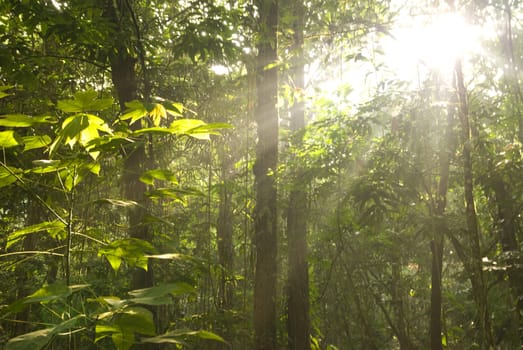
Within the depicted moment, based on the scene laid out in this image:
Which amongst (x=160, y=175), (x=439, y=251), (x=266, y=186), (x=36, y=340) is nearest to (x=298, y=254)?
(x=266, y=186)

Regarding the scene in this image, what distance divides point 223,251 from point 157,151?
199 cm

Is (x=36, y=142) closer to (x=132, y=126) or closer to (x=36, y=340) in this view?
(x=36, y=340)

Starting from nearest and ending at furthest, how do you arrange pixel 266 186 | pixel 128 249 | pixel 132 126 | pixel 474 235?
pixel 128 249 < pixel 474 235 < pixel 132 126 < pixel 266 186

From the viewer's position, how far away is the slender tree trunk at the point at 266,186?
3.75 m

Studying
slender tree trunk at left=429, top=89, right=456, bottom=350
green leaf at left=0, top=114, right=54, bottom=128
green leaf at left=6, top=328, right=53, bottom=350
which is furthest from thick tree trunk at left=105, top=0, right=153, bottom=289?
slender tree trunk at left=429, top=89, right=456, bottom=350

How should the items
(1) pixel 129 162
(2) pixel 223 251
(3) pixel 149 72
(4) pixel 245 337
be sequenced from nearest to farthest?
(1) pixel 129 162, (3) pixel 149 72, (4) pixel 245 337, (2) pixel 223 251

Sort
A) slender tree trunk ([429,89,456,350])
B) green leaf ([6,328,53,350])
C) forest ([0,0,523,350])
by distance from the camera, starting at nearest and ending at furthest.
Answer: green leaf ([6,328,53,350]), forest ([0,0,523,350]), slender tree trunk ([429,89,456,350])

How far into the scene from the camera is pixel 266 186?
3.99 metres

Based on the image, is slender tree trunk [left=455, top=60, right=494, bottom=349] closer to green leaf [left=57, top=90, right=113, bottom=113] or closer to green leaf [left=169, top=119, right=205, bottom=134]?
green leaf [left=169, top=119, right=205, bottom=134]

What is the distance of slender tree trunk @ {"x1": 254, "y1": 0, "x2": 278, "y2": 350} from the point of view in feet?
12.3

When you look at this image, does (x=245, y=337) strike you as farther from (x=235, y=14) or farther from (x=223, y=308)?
(x=235, y=14)

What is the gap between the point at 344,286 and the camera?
6.27 m

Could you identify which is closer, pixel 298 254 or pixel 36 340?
pixel 36 340

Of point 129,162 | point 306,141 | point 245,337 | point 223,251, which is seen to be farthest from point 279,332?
point 129,162
